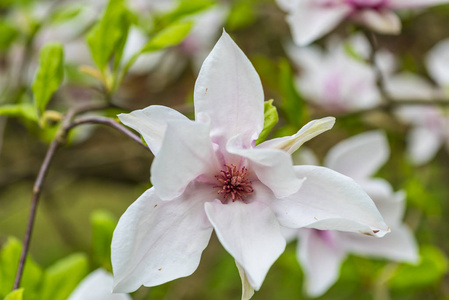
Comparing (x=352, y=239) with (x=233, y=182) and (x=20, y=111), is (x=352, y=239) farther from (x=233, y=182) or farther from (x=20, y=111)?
(x=20, y=111)

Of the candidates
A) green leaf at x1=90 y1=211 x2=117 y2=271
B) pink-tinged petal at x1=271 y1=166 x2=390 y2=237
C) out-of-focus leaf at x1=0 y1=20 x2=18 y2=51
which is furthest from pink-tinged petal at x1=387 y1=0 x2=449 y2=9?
out-of-focus leaf at x1=0 y1=20 x2=18 y2=51

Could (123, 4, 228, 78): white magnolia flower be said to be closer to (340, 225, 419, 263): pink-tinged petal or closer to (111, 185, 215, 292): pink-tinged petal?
(340, 225, 419, 263): pink-tinged petal

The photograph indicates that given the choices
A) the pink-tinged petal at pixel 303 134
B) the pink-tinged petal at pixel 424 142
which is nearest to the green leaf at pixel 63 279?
the pink-tinged petal at pixel 303 134

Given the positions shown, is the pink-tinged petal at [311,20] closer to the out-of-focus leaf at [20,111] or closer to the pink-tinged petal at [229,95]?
the pink-tinged petal at [229,95]

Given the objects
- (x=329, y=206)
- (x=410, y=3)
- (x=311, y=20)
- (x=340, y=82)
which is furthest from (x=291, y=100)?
(x=340, y=82)

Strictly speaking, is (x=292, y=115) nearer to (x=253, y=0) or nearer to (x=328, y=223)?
(x=328, y=223)

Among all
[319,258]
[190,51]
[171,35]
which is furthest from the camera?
[190,51]

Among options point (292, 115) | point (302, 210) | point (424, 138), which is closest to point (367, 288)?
point (424, 138)
